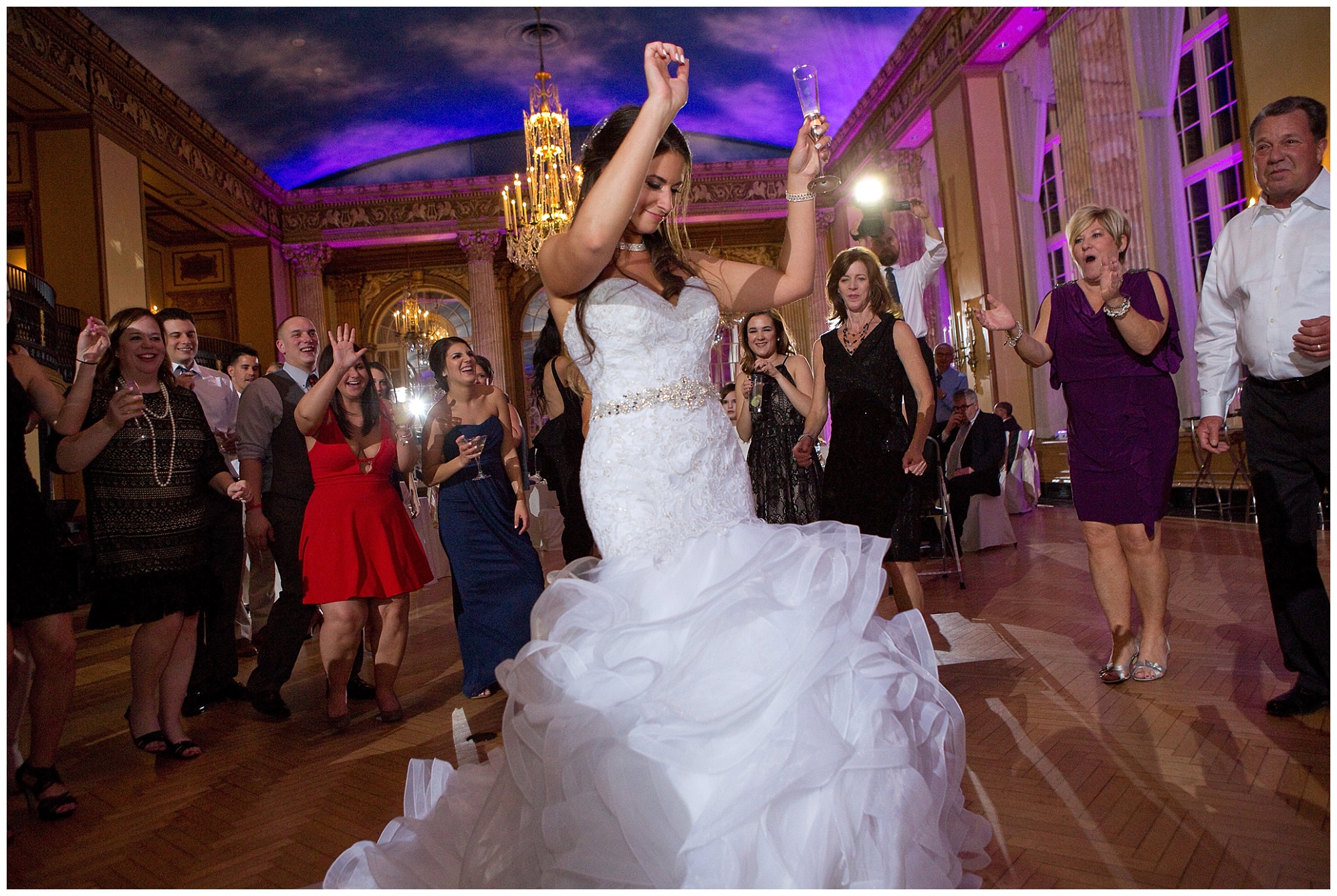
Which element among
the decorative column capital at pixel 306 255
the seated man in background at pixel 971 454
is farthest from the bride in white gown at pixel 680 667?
the decorative column capital at pixel 306 255

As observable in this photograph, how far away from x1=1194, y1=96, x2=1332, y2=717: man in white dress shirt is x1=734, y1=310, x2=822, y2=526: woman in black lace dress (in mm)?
1498

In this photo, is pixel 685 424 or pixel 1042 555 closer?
pixel 685 424

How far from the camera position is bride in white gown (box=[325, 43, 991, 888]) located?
144 centimetres

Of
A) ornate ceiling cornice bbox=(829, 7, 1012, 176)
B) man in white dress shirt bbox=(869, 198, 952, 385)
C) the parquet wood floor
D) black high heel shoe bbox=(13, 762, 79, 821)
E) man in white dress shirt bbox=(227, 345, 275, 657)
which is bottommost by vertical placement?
the parquet wood floor

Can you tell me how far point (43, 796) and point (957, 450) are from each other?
5571 mm

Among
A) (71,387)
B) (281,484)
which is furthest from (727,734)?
(281,484)

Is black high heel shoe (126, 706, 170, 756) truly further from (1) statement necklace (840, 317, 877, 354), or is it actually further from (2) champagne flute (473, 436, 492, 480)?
(1) statement necklace (840, 317, 877, 354)

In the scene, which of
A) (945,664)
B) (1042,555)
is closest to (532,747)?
(945,664)

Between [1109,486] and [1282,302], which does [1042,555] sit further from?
[1282,302]

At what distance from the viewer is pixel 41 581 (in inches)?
94.1

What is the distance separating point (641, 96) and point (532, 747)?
15779 mm

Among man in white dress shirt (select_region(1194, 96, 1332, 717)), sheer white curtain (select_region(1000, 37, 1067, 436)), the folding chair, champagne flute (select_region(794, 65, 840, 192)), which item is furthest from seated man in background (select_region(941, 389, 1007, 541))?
champagne flute (select_region(794, 65, 840, 192))

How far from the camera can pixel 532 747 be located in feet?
5.26

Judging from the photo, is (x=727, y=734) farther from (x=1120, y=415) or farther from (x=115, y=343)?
(x=115, y=343)
